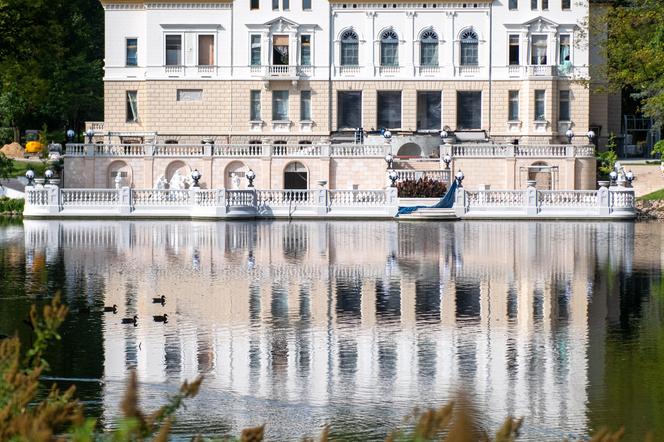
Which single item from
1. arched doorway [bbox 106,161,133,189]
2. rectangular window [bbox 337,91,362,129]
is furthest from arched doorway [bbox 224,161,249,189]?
rectangular window [bbox 337,91,362,129]

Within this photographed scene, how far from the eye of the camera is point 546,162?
75.1 metres

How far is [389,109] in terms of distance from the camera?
83938 mm

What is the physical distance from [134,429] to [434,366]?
12937mm

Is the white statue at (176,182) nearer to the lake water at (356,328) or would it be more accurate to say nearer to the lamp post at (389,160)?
the lamp post at (389,160)

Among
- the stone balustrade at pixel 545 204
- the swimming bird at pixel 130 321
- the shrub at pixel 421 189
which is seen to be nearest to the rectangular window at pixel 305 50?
the shrub at pixel 421 189

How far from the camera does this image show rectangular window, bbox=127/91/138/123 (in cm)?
8411

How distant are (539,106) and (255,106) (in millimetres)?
16343

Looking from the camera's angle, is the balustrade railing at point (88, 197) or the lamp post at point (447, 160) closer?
the balustrade railing at point (88, 197)

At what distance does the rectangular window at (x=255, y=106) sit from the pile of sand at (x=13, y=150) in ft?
46.3

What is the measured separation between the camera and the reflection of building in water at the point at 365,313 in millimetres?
20750

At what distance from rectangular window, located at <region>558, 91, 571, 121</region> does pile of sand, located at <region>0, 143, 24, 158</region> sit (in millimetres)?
31707

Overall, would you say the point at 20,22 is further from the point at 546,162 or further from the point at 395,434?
the point at 395,434

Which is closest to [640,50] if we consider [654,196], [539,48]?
[654,196]

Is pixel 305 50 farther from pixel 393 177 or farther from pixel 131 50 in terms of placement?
pixel 393 177
